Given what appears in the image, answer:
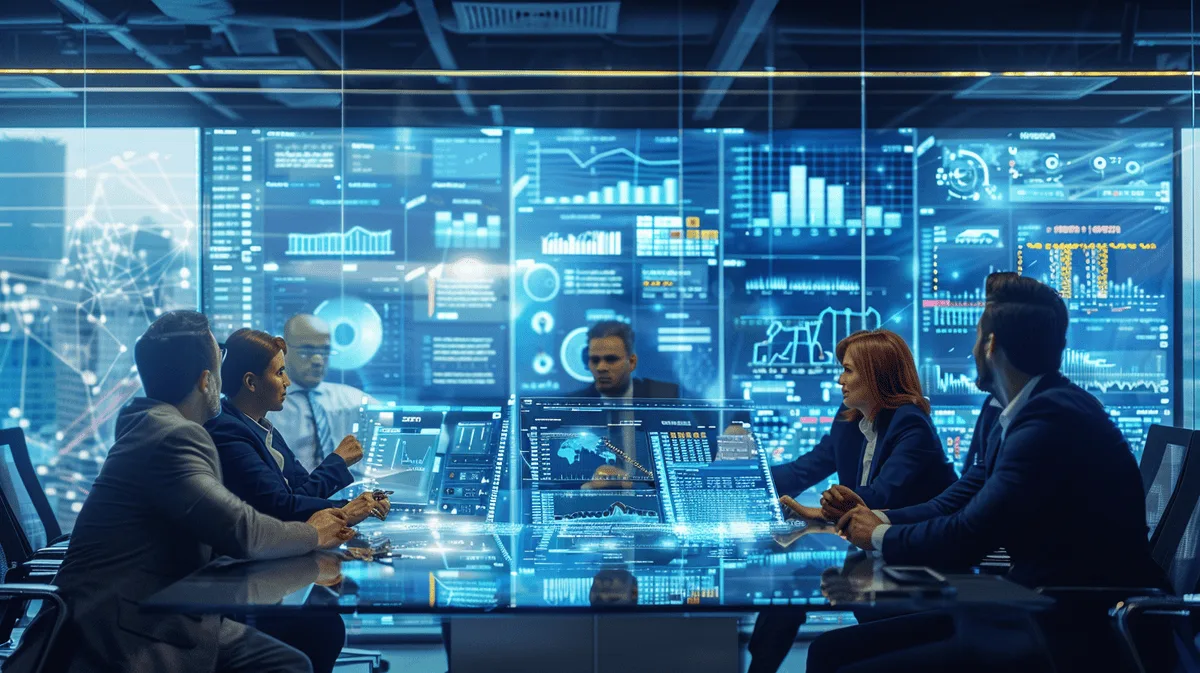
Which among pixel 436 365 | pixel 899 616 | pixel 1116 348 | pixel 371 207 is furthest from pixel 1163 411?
pixel 371 207

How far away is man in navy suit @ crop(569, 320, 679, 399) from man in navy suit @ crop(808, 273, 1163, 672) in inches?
75.8

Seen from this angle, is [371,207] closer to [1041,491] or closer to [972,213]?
Result: [972,213]

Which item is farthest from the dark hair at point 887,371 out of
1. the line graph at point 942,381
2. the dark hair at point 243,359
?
the dark hair at point 243,359

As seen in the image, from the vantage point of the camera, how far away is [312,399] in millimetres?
4539

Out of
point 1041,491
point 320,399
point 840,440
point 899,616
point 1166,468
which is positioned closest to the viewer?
point 1041,491

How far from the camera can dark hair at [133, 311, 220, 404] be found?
2297mm

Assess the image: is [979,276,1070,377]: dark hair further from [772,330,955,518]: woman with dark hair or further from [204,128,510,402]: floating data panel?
[204,128,510,402]: floating data panel

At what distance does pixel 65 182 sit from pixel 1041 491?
14.8ft

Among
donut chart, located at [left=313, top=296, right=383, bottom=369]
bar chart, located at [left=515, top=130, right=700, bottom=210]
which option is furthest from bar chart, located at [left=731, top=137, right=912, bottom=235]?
donut chart, located at [left=313, top=296, right=383, bottom=369]

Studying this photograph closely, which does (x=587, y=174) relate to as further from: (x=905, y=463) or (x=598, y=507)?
(x=905, y=463)

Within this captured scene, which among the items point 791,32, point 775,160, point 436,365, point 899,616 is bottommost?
point 899,616

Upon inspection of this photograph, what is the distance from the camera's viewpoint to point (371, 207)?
464 centimetres

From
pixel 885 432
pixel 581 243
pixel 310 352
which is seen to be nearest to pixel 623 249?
pixel 581 243

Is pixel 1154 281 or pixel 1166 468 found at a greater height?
pixel 1154 281
